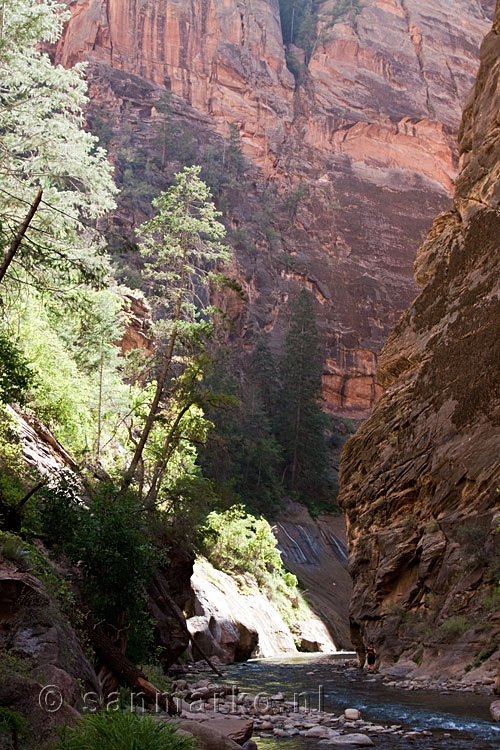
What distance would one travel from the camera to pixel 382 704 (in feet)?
52.4

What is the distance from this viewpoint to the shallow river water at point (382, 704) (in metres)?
11.0

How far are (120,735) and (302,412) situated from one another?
66.6 meters

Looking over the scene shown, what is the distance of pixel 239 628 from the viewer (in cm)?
3102

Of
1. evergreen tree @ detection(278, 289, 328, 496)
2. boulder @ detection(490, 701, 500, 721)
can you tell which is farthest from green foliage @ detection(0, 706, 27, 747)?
evergreen tree @ detection(278, 289, 328, 496)

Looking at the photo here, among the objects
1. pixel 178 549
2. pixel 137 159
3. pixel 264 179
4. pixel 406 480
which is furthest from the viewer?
pixel 264 179

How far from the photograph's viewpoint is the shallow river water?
36.2ft

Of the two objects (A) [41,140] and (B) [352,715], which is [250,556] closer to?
(B) [352,715]

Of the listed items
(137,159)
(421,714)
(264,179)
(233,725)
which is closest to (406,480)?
(421,714)

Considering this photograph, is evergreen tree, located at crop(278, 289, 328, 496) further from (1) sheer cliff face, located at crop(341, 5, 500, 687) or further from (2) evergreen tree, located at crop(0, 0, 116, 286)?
(2) evergreen tree, located at crop(0, 0, 116, 286)

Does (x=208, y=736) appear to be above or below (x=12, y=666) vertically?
below

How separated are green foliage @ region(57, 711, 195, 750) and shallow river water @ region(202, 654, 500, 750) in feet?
15.0

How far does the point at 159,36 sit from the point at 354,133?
34571mm

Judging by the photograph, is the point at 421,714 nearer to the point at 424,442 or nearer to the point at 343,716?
the point at 343,716

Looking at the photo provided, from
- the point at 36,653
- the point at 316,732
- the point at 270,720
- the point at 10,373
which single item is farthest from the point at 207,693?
the point at 10,373
